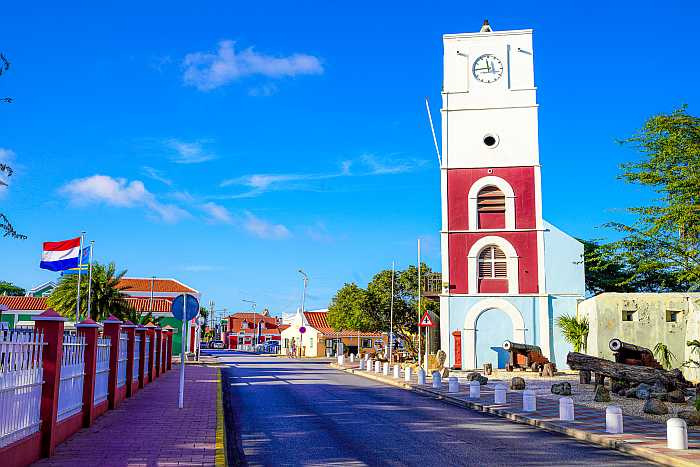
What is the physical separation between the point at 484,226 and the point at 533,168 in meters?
3.73

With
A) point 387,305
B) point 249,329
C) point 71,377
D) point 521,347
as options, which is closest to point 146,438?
point 71,377

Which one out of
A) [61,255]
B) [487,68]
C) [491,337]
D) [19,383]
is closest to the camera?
[19,383]

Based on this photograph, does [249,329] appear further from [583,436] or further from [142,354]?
[583,436]

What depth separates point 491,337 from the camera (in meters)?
33.8

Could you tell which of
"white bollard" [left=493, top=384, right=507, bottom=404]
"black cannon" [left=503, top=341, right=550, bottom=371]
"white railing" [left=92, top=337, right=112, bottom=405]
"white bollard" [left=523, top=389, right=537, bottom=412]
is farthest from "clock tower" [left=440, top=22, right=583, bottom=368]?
"white railing" [left=92, top=337, right=112, bottom=405]

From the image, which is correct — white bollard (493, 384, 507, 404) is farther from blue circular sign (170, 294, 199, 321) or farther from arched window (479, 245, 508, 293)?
arched window (479, 245, 508, 293)

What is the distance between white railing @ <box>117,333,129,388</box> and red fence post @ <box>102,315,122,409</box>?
67 centimetres

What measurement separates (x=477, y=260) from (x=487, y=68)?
9.94 metres

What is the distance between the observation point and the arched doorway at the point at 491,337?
33781mm

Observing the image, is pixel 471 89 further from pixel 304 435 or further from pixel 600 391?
pixel 304 435

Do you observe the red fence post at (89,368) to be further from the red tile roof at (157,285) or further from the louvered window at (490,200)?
the red tile roof at (157,285)

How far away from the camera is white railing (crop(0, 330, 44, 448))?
308 inches

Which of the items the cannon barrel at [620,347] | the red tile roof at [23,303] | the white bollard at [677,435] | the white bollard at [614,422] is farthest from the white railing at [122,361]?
the red tile roof at [23,303]

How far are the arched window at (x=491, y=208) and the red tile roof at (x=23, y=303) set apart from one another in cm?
4224
